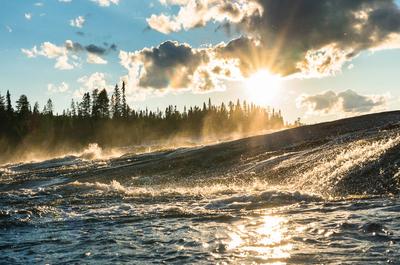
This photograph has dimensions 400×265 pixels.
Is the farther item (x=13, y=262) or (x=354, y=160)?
(x=354, y=160)

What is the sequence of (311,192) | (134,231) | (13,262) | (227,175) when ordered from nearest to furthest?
(13,262) < (134,231) < (311,192) < (227,175)

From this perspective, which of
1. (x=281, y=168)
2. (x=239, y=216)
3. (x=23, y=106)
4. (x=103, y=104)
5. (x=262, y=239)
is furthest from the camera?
(x=103, y=104)

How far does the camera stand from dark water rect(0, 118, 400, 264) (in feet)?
24.0

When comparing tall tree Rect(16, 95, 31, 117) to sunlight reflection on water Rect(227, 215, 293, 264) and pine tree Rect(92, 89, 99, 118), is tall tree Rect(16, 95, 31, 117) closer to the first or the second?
pine tree Rect(92, 89, 99, 118)

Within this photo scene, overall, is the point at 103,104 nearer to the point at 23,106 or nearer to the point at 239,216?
the point at 23,106

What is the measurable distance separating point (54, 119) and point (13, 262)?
4611 inches

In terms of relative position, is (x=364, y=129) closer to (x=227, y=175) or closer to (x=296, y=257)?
(x=227, y=175)

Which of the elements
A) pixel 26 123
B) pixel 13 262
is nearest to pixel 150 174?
pixel 13 262

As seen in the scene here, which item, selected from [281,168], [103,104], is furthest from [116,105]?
[281,168]

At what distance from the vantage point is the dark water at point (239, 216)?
7.31 meters

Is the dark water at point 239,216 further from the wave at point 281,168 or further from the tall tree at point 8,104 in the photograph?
the tall tree at point 8,104

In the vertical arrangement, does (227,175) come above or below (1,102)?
below

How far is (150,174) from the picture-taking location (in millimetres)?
25766

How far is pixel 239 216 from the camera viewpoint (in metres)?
A: 10.8
